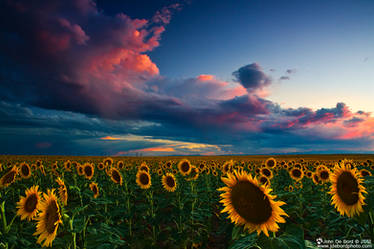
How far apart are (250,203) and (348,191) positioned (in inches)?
69.6

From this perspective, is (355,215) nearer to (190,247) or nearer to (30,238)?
(190,247)

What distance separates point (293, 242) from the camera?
2.00m

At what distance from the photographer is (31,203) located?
4320 millimetres

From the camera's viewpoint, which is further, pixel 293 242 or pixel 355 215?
pixel 355 215

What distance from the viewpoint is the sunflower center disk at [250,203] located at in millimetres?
2621

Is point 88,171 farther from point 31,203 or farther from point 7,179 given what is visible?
point 31,203

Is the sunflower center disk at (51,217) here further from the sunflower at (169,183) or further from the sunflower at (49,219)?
the sunflower at (169,183)

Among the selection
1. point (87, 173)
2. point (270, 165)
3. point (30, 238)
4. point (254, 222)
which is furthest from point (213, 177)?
point (254, 222)

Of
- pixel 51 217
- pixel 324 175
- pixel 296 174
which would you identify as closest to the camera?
pixel 51 217

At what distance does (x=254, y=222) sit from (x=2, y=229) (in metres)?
4.67

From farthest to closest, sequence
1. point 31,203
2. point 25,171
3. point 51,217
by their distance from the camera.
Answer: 1. point 25,171
2. point 31,203
3. point 51,217

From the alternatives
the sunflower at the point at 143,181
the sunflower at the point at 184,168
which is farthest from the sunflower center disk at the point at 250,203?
the sunflower at the point at 184,168

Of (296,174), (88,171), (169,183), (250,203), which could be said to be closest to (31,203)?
(250,203)

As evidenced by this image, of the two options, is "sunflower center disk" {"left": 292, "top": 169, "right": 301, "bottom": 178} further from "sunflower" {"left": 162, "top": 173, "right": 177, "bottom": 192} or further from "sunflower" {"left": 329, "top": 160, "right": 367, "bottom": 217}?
"sunflower" {"left": 329, "top": 160, "right": 367, "bottom": 217}
